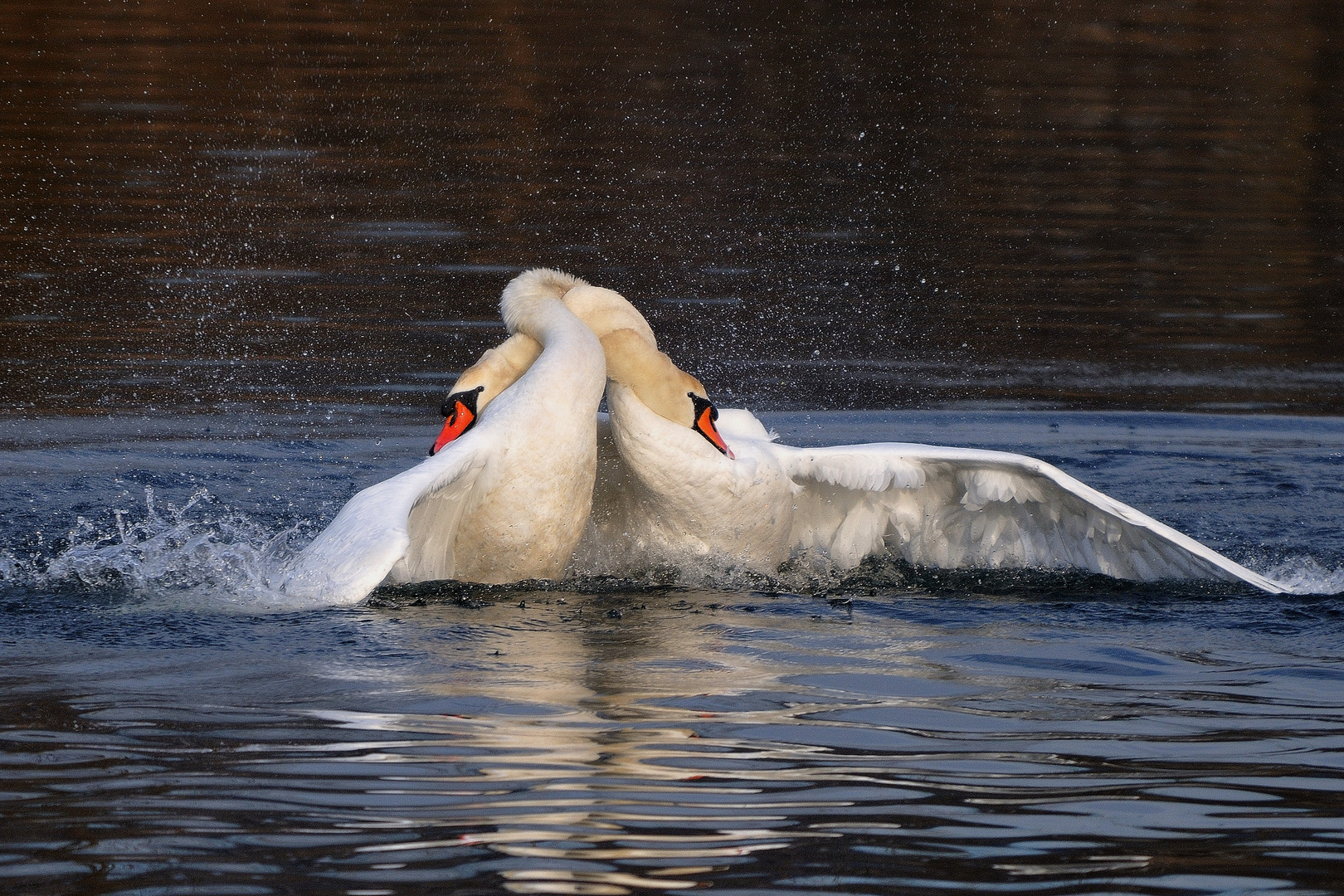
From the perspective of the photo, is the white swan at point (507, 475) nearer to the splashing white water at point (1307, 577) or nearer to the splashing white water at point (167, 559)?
the splashing white water at point (167, 559)

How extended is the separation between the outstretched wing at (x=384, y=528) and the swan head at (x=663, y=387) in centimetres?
76

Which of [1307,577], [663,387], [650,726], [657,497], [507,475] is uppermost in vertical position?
[663,387]

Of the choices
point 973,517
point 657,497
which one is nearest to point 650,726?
point 657,497

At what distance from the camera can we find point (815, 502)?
7.25 metres

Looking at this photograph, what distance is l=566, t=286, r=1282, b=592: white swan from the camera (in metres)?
6.41

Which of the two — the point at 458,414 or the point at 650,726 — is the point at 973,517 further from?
the point at 650,726

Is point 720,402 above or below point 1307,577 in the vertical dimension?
above

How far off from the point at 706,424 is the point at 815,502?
96cm

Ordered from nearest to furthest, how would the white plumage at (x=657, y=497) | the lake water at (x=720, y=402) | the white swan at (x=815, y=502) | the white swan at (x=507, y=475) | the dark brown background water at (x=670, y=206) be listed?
the lake water at (x=720, y=402), the white swan at (x=507, y=475), the white plumage at (x=657, y=497), the white swan at (x=815, y=502), the dark brown background water at (x=670, y=206)

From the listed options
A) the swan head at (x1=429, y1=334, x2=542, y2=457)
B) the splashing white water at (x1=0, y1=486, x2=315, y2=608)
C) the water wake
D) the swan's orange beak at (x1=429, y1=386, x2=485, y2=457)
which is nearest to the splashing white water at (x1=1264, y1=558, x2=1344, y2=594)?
the water wake

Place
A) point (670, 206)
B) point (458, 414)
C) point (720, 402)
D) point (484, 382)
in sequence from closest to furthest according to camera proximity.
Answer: point (458, 414), point (484, 382), point (720, 402), point (670, 206)

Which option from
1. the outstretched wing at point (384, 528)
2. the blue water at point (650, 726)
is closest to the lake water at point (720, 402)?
the blue water at point (650, 726)

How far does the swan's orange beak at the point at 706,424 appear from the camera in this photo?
6.43 meters

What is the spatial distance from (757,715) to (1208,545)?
3405 millimetres
